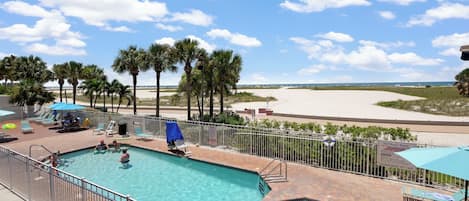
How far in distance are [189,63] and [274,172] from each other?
12.8 m

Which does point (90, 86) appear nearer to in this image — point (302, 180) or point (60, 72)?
point (60, 72)

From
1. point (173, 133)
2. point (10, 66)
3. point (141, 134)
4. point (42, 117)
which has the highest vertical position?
point (10, 66)

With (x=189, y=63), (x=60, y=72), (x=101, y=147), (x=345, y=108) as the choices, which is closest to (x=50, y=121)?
(x=101, y=147)

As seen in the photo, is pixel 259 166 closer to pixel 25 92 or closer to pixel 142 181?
pixel 142 181

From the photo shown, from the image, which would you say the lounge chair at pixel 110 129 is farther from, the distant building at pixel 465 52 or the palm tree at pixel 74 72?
the distant building at pixel 465 52

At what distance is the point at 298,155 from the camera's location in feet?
43.0

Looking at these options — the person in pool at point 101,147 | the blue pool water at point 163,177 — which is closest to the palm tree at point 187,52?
the person in pool at point 101,147

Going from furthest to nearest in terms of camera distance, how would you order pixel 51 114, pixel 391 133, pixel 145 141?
pixel 51 114, pixel 145 141, pixel 391 133

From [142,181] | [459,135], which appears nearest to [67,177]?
[142,181]

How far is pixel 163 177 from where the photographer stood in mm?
12500

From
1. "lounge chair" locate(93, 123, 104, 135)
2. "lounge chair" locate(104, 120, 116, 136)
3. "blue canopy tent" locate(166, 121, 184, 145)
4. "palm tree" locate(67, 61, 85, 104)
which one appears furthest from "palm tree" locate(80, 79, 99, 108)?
"blue canopy tent" locate(166, 121, 184, 145)

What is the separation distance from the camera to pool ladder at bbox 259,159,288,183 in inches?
434

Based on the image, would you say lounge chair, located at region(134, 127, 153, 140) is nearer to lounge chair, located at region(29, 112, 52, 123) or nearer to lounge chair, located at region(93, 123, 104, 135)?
lounge chair, located at region(93, 123, 104, 135)

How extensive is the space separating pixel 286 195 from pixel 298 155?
12.6 feet
